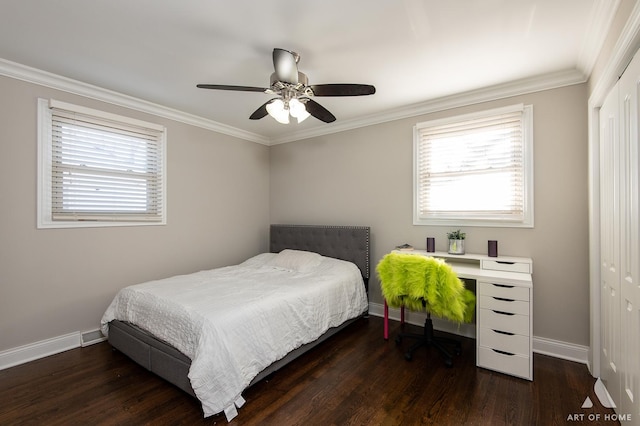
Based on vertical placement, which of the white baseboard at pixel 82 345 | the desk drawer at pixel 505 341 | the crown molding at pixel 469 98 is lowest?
the white baseboard at pixel 82 345

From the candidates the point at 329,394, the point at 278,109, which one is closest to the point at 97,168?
the point at 278,109

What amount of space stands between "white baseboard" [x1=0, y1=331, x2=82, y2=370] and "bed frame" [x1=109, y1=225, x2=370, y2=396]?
0.45 metres

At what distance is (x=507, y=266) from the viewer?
2654mm

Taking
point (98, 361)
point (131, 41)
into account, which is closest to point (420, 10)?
point (131, 41)

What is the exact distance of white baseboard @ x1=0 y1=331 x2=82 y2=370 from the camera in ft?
8.04

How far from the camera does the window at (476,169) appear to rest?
2836 millimetres

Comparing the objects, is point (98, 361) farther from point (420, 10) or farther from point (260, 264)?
point (420, 10)

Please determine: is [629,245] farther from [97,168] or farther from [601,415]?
[97,168]

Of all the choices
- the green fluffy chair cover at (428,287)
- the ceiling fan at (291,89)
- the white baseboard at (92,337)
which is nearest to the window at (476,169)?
the green fluffy chair cover at (428,287)

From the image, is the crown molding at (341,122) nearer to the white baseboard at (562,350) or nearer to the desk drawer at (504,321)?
the desk drawer at (504,321)

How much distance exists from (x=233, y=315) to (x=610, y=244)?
2593 millimetres

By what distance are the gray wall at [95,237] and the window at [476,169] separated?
261cm

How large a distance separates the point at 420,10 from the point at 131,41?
2.03 m

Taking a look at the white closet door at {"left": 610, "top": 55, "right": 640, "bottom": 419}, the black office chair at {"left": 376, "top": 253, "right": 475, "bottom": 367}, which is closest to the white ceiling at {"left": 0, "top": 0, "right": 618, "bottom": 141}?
the white closet door at {"left": 610, "top": 55, "right": 640, "bottom": 419}
